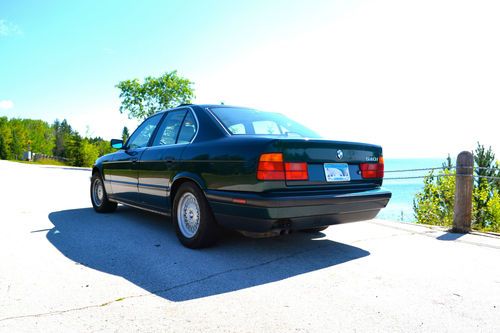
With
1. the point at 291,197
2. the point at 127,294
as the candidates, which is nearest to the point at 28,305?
the point at 127,294

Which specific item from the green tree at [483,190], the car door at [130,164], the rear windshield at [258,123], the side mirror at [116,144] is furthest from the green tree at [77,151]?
the rear windshield at [258,123]

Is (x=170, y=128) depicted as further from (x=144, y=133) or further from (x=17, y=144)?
(x=17, y=144)

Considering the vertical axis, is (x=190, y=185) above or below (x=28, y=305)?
above

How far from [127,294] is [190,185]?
56.2 inches

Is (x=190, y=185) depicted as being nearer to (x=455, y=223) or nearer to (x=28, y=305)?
(x=28, y=305)

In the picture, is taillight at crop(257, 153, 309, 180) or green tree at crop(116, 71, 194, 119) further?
green tree at crop(116, 71, 194, 119)

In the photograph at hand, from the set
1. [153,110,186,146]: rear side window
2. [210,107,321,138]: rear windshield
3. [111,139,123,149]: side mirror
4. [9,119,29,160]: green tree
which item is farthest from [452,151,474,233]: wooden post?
[9,119,29,160]: green tree

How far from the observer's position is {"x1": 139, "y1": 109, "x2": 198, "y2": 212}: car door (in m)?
4.07

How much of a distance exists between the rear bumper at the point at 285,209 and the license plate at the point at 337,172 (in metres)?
0.16

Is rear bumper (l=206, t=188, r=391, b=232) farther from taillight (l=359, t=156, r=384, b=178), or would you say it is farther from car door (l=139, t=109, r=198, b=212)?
car door (l=139, t=109, r=198, b=212)

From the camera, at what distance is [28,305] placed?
2414 millimetres

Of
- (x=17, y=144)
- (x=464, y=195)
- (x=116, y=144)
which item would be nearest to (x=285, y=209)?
(x=464, y=195)

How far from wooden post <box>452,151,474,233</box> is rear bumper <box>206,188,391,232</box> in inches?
82.3

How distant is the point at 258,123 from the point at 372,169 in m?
1.38
